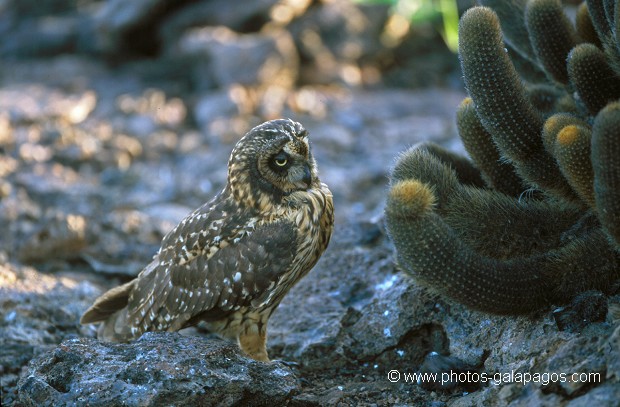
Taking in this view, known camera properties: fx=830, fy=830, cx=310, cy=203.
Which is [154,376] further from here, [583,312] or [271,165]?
[583,312]

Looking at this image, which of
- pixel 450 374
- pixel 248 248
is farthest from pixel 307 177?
pixel 450 374

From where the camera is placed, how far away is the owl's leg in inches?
189

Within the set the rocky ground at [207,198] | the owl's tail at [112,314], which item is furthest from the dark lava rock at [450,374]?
the owl's tail at [112,314]

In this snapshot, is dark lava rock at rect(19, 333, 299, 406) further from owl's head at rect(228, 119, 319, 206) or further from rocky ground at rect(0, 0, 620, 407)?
owl's head at rect(228, 119, 319, 206)

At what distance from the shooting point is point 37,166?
346 inches

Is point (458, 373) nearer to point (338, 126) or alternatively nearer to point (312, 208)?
point (312, 208)

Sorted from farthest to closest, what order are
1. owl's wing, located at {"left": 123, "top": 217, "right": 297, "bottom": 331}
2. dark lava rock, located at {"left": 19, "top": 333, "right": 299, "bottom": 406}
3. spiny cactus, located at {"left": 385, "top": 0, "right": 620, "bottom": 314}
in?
owl's wing, located at {"left": 123, "top": 217, "right": 297, "bottom": 331} → dark lava rock, located at {"left": 19, "top": 333, "right": 299, "bottom": 406} → spiny cactus, located at {"left": 385, "top": 0, "right": 620, "bottom": 314}

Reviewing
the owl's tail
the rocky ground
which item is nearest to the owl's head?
the rocky ground

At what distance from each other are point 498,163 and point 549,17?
885mm

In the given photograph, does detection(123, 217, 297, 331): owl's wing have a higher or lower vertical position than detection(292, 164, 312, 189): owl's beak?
lower

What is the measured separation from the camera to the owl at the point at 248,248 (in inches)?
183

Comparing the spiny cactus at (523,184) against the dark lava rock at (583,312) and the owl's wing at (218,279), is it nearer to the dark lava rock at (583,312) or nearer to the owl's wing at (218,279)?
the dark lava rock at (583,312)

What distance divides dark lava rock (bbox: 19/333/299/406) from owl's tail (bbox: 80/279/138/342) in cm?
84

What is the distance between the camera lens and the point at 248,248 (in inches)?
184
